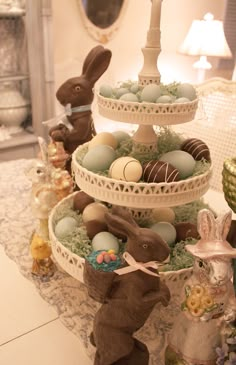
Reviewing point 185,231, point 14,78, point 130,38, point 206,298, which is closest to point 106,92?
point 185,231

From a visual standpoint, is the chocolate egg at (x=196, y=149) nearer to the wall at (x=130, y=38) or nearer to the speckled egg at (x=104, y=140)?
the speckled egg at (x=104, y=140)

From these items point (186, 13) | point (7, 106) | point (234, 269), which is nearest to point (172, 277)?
point (234, 269)

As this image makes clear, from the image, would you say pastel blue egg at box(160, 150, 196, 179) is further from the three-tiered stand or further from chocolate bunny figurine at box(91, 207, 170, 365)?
chocolate bunny figurine at box(91, 207, 170, 365)

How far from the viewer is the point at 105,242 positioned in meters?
0.73

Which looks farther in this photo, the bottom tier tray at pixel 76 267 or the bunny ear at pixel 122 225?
the bottom tier tray at pixel 76 267

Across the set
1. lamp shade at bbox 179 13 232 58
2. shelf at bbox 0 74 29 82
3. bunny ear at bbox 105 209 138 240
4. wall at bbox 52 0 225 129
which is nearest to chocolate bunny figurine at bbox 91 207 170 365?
bunny ear at bbox 105 209 138 240

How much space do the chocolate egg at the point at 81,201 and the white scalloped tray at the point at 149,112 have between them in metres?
0.24

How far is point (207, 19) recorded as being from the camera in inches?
104

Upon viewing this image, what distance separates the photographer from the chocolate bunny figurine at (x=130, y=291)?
0.56 m

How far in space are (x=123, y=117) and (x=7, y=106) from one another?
75.3 inches

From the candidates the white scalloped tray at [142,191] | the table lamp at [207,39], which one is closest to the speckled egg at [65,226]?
the white scalloped tray at [142,191]

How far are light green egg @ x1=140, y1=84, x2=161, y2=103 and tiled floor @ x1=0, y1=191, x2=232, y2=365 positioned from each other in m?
0.49

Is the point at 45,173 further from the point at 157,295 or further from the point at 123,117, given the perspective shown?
the point at 157,295

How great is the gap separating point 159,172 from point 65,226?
25 cm
